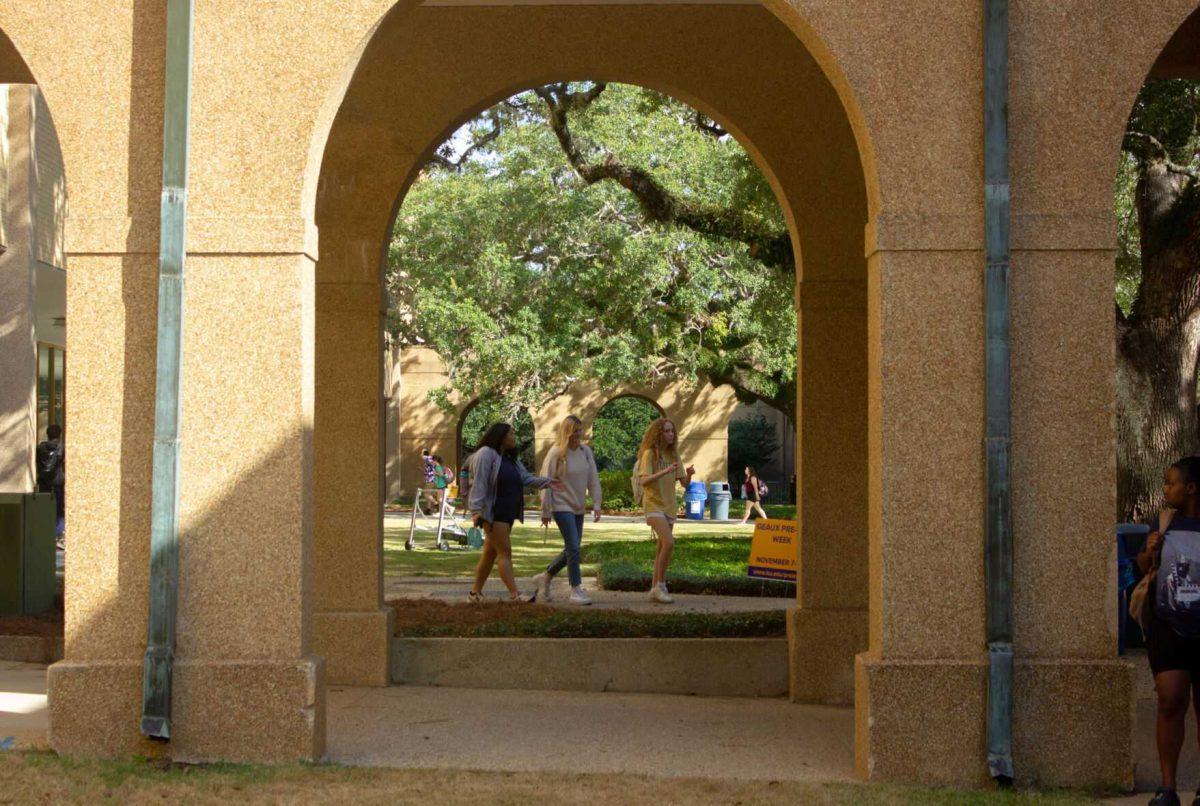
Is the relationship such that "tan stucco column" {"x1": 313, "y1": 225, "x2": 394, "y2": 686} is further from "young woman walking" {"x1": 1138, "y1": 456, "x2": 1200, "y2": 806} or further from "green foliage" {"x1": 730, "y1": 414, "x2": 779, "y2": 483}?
"green foliage" {"x1": 730, "y1": 414, "x2": 779, "y2": 483}

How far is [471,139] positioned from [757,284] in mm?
7471

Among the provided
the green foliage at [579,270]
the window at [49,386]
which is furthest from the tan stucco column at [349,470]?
the window at [49,386]

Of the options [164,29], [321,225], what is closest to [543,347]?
[321,225]

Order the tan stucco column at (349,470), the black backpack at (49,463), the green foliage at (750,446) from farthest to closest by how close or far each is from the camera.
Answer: the green foliage at (750,446), the black backpack at (49,463), the tan stucco column at (349,470)

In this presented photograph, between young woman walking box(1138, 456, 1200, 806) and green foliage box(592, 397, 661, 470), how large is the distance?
3353cm

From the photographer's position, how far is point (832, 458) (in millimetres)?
9453

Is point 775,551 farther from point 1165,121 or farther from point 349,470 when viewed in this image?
point 1165,121

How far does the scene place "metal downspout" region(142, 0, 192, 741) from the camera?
6414mm

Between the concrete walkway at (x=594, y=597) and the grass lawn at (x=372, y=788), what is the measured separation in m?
5.32

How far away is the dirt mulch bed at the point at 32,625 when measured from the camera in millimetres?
→ 10594

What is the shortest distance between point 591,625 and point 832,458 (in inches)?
83.9

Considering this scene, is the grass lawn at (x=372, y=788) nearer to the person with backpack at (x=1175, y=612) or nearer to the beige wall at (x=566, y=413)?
the person with backpack at (x=1175, y=612)

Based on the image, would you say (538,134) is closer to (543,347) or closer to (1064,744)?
(543,347)

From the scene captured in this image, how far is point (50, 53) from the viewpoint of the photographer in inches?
262
